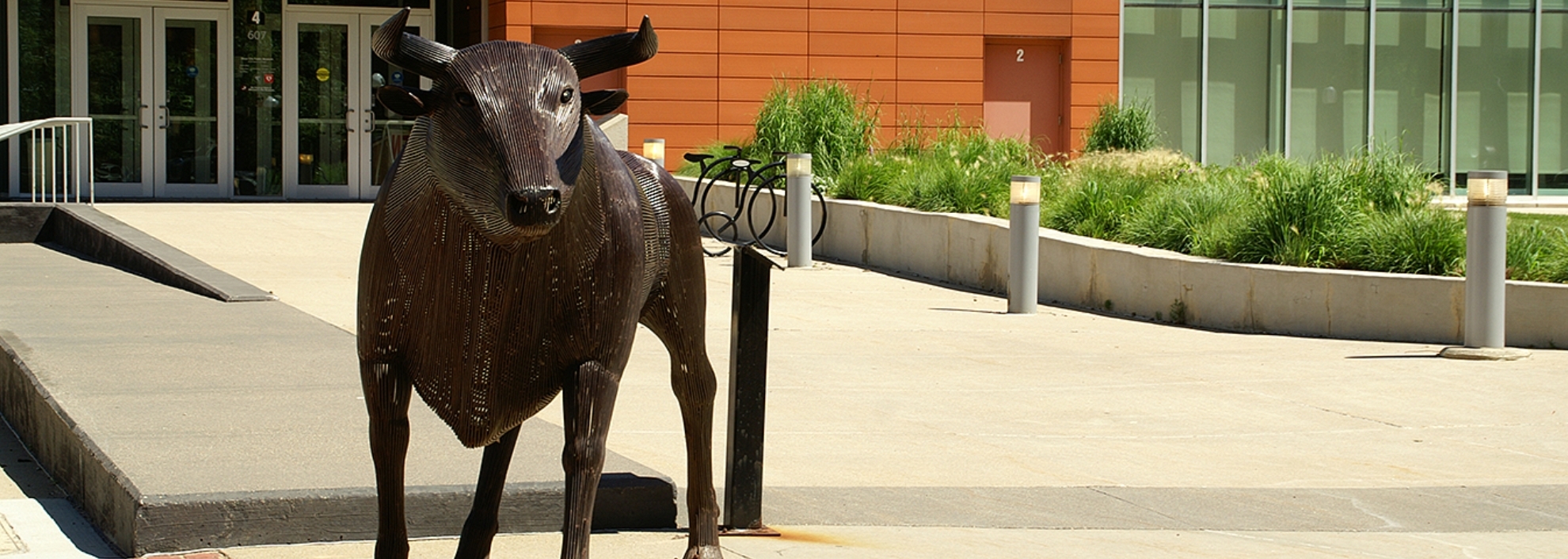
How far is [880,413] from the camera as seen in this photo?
8.41 metres

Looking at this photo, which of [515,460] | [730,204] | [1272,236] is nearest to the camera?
[515,460]

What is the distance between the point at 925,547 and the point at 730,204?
15516mm

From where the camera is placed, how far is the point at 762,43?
2741 centimetres

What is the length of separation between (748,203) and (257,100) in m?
9.55

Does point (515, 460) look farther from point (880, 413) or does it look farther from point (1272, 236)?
point (1272, 236)

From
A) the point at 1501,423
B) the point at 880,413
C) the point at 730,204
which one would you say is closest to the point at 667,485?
the point at 880,413

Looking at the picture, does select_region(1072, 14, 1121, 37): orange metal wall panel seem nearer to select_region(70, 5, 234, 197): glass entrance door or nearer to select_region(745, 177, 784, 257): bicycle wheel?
select_region(745, 177, 784, 257): bicycle wheel

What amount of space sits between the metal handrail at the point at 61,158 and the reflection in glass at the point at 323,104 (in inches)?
122

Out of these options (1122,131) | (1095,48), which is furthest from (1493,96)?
(1122,131)

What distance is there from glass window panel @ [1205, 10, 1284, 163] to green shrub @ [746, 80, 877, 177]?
8648mm

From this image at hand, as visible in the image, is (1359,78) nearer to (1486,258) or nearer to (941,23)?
(941,23)

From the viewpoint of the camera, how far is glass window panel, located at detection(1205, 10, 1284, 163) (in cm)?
2848

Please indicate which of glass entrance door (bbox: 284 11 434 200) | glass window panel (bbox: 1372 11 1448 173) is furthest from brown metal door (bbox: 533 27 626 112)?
glass window panel (bbox: 1372 11 1448 173)

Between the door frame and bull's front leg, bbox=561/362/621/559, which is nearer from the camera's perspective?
bull's front leg, bbox=561/362/621/559
